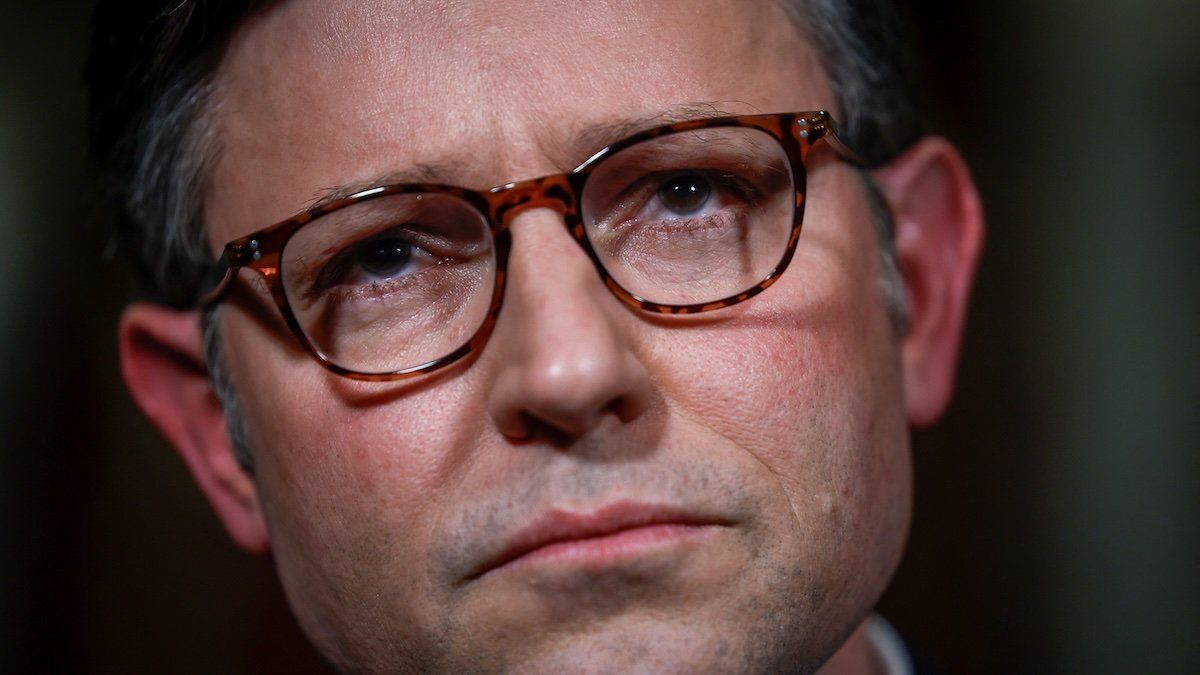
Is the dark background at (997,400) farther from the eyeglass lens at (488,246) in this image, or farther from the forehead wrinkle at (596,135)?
the forehead wrinkle at (596,135)

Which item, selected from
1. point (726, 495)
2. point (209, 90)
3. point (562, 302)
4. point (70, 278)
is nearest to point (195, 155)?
point (209, 90)

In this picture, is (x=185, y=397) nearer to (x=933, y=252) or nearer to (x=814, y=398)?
(x=814, y=398)

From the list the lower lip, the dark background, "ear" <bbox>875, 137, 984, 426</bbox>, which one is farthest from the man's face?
the dark background

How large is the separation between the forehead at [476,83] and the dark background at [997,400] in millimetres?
1388

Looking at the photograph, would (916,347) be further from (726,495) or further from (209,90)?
(209,90)

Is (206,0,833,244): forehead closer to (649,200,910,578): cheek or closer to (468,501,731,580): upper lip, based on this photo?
(649,200,910,578): cheek

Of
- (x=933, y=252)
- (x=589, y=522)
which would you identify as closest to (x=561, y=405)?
(x=589, y=522)

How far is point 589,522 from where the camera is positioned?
1.15 meters

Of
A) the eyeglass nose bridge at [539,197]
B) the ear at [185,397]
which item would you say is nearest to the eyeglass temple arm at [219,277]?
the ear at [185,397]

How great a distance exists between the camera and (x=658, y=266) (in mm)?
1278

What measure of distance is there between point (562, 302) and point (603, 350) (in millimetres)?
75

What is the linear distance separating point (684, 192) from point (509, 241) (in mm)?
236

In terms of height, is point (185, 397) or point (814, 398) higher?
point (185, 397)

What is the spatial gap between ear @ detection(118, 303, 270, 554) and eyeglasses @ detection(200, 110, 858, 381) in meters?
0.38
